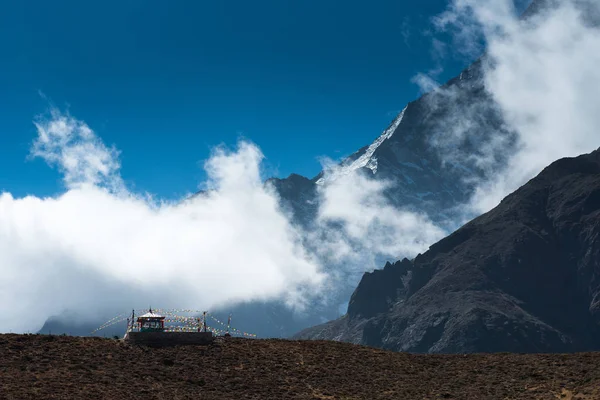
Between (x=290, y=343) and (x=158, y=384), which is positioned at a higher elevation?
(x=290, y=343)

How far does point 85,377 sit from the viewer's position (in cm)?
6450

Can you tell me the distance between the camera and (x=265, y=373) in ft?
237

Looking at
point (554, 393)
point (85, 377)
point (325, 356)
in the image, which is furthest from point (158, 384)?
point (554, 393)

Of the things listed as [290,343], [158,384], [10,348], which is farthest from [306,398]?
[10,348]

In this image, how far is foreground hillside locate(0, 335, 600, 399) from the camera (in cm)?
6347

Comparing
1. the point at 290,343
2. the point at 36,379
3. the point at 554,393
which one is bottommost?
the point at 554,393

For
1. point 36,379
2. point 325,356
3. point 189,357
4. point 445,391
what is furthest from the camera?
point 325,356

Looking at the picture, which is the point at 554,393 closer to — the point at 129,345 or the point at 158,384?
the point at 158,384

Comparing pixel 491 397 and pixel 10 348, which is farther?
pixel 10 348

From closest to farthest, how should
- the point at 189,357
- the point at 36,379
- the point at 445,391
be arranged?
the point at 36,379 → the point at 445,391 → the point at 189,357

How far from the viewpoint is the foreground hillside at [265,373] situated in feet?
208

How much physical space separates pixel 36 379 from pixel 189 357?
16888 millimetres

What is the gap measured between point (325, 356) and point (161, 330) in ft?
59.9

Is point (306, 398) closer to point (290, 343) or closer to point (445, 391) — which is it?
point (445, 391)
